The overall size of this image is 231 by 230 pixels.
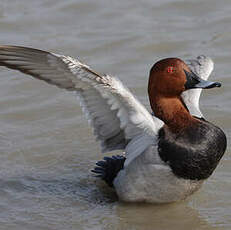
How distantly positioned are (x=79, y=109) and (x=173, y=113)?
204cm

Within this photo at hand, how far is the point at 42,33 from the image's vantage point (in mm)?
9219

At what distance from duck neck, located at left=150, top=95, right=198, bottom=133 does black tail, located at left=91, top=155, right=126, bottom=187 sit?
58 centimetres

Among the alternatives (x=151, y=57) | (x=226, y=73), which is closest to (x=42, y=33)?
(x=151, y=57)

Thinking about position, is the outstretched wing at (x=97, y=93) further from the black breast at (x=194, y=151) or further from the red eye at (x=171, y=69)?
the red eye at (x=171, y=69)

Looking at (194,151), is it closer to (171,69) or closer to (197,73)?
(171,69)

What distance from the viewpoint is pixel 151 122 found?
563cm

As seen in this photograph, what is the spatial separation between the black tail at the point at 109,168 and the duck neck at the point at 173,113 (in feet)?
1.90

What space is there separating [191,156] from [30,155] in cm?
190

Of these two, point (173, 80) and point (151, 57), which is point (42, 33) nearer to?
point (151, 57)

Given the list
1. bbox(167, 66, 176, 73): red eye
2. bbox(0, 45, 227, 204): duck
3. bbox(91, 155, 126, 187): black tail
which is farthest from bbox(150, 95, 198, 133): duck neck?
bbox(91, 155, 126, 187): black tail

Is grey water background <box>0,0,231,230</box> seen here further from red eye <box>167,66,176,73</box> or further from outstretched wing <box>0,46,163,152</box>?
red eye <box>167,66,176,73</box>

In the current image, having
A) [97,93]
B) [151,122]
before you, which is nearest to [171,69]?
[151,122]

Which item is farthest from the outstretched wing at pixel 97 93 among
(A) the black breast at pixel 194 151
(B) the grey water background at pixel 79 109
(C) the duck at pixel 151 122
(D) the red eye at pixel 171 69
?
(B) the grey water background at pixel 79 109

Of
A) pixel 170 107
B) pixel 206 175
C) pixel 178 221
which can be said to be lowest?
pixel 178 221
